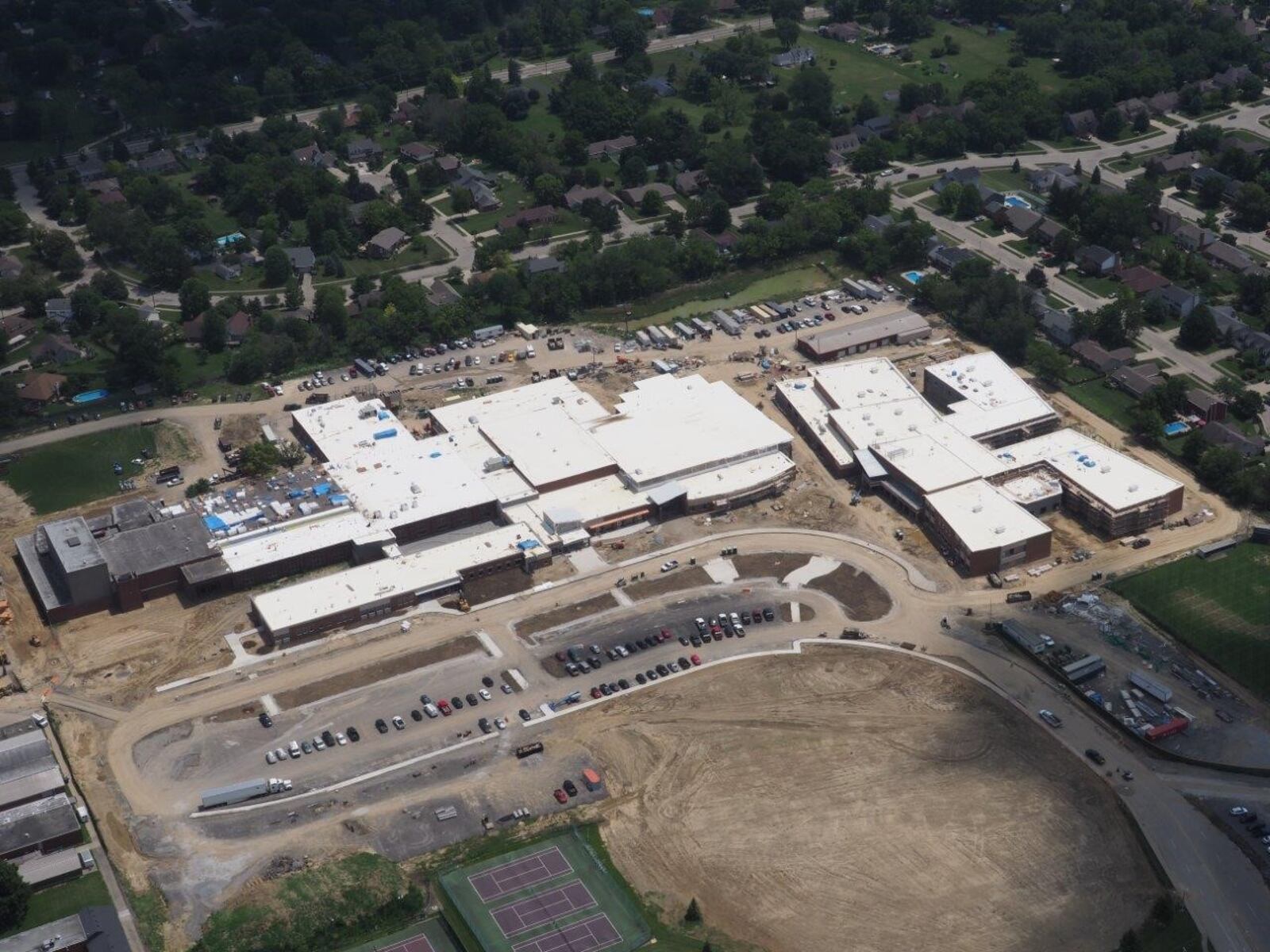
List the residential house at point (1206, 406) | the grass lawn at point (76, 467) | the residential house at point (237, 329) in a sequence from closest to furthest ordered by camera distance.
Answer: the grass lawn at point (76, 467) < the residential house at point (1206, 406) < the residential house at point (237, 329)

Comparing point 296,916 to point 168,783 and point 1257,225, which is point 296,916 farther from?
point 1257,225

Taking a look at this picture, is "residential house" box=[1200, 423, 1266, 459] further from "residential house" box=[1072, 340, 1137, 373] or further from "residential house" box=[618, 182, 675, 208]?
"residential house" box=[618, 182, 675, 208]

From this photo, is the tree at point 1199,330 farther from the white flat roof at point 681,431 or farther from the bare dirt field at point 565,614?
the bare dirt field at point 565,614

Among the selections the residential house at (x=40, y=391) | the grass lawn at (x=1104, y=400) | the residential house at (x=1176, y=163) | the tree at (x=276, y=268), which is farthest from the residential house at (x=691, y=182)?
the residential house at (x=40, y=391)

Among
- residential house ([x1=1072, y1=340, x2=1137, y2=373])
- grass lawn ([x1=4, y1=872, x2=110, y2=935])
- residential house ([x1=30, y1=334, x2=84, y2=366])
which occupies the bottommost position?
residential house ([x1=1072, y1=340, x2=1137, y2=373])

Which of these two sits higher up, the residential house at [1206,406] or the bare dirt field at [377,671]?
the bare dirt field at [377,671]

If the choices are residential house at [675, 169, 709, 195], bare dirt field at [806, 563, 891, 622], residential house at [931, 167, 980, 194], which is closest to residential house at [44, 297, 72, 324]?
residential house at [675, 169, 709, 195]

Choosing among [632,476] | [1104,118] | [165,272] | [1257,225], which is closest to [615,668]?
[632,476]
